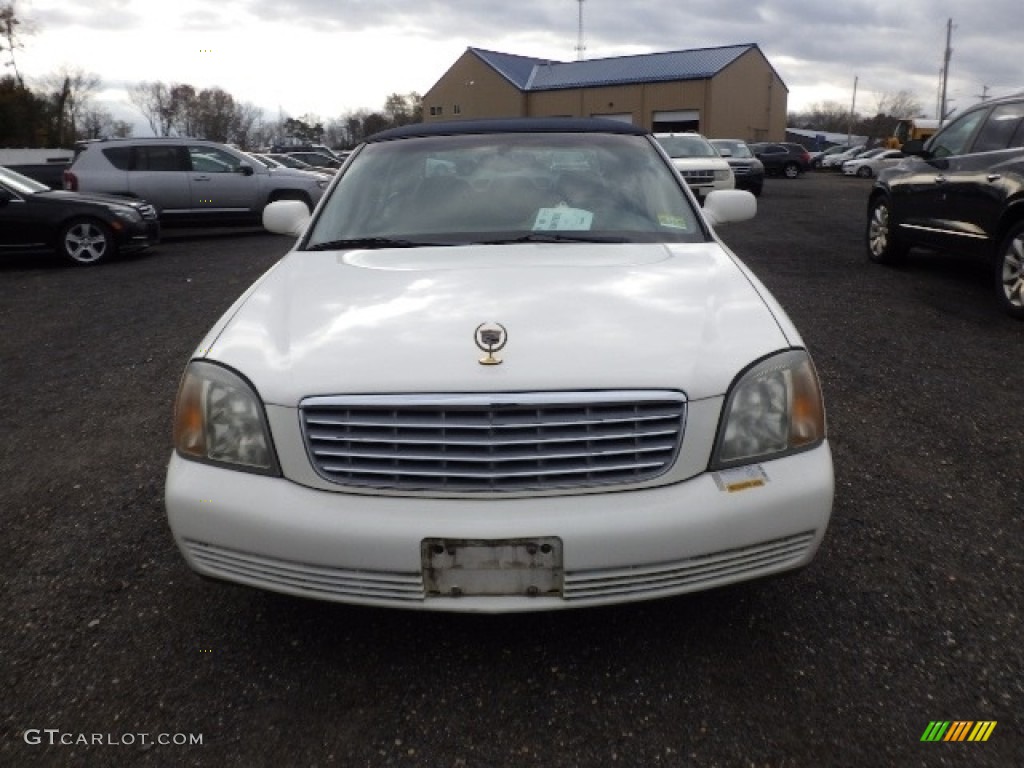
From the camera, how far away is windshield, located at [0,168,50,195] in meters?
10.7

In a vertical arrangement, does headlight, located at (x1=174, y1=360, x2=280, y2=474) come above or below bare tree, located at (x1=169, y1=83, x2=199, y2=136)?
below

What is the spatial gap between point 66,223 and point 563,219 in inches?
367

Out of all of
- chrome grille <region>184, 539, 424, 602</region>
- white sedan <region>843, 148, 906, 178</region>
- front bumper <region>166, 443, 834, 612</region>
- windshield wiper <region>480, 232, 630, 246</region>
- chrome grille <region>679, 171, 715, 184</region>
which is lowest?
chrome grille <region>184, 539, 424, 602</region>

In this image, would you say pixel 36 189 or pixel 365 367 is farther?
pixel 36 189

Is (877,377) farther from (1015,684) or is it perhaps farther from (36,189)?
(36,189)

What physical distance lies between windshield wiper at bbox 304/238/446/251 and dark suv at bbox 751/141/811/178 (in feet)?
119

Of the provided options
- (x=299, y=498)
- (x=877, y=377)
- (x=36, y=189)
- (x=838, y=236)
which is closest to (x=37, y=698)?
(x=299, y=498)

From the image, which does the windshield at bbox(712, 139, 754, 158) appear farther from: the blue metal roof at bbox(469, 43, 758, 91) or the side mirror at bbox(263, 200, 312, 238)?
the blue metal roof at bbox(469, 43, 758, 91)

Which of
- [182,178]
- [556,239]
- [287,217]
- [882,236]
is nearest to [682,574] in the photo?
[556,239]

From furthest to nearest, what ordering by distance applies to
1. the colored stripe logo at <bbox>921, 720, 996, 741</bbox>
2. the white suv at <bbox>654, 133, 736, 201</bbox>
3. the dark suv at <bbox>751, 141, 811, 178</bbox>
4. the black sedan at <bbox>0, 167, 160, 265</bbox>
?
the dark suv at <bbox>751, 141, 811, 178</bbox> < the white suv at <bbox>654, 133, 736, 201</bbox> < the black sedan at <bbox>0, 167, 160, 265</bbox> < the colored stripe logo at <bbox>921, 720, 996, 741</bbox>

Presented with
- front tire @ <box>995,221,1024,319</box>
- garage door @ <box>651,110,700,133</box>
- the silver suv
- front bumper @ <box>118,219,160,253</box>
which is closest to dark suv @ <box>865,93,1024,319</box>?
front tire @ <box>995,221,1024,319</box>

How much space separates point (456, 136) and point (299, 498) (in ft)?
7.22

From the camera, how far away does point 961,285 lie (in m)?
8.12

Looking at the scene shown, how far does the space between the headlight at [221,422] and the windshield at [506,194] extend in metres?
1.07
